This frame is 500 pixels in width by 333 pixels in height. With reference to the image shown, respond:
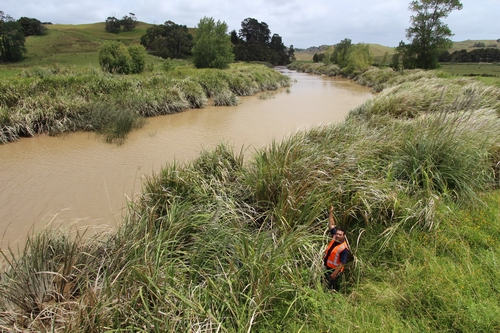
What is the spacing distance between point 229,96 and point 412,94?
863 cm

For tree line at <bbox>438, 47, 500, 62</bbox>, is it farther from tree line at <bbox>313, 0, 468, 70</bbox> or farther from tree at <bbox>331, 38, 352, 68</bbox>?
tree line at <bbox>313, 0, 468, 70</bbox>

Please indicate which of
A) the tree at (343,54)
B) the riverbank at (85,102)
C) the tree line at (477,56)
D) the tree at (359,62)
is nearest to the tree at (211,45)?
the riverbank at (85,102)

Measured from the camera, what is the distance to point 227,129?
33.1ft

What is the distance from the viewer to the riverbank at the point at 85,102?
8.63m

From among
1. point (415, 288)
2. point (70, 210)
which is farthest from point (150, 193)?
point (415, 288)

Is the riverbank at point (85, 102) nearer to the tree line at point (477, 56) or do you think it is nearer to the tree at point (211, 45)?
the tree at point (211, 45)

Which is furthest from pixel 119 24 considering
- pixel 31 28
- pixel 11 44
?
pixel 11 44

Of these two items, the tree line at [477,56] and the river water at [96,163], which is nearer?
the river water at [96,163]

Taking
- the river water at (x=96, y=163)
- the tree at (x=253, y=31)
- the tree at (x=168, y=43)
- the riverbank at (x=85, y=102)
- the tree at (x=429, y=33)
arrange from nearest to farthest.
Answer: the river water at (x=96, y=163), the riverbank at (x=85, y=102), the tree at (x=429, y=33), the tree at (x=168, y=43), the tree at (x=253, y=31)

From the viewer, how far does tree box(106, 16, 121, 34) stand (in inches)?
3100

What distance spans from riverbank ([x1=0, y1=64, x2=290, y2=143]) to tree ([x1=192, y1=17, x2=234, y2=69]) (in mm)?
16286

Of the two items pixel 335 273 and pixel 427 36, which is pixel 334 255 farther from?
pixel 427 36

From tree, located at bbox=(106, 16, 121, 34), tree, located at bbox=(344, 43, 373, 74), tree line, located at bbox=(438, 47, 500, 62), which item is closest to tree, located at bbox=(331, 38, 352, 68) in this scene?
tree, located at bbox=(344, 43, 373, 74)

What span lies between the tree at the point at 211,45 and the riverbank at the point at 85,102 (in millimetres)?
16286
